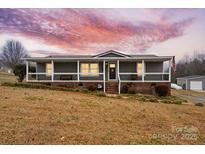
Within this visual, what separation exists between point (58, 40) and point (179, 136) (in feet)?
27.7

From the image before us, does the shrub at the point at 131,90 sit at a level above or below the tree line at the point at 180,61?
below

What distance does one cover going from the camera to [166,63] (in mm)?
18281

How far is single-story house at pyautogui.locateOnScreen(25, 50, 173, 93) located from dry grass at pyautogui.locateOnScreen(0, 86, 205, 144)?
5719mm

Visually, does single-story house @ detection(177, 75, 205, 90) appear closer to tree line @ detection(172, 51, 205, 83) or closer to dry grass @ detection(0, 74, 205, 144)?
tree line @ detection(172, 51, 205, 83)

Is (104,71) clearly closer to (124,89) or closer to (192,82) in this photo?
(124,89)

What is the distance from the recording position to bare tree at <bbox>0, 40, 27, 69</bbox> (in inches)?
509

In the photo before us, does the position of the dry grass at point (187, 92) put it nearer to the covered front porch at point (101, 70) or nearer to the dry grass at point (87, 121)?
the covered front porch at point (101, 70)

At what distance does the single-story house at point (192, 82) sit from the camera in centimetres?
1302

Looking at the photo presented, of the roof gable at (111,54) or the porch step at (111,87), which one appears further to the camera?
the roof gable at (111,54)

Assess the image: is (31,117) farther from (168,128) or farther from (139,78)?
(139,78)

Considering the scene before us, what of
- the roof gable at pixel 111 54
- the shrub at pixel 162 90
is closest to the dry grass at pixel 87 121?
the shrub at pixel 162 90

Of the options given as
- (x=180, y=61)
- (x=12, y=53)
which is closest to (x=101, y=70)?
(x=12, y=53)

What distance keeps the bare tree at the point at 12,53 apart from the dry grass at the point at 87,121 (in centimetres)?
316
